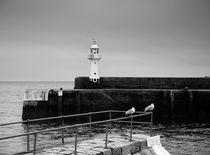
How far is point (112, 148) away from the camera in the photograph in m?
7.98

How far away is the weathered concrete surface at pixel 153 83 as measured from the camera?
30.2 m

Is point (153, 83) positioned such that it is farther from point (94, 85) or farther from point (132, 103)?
point (94, 85)

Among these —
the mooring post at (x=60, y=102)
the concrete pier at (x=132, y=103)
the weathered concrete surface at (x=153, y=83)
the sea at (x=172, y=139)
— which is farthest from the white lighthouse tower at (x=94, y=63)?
the sea at (x=172, y=139)

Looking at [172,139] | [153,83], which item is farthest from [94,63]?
[172,139]

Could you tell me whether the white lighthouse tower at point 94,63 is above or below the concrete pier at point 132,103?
above

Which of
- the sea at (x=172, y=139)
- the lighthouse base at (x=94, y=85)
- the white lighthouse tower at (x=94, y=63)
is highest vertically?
the white lighthouse tower at (x=94, y=63)

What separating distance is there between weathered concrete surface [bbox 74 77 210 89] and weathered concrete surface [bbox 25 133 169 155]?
2112 centimetres

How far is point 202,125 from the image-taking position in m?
23.1

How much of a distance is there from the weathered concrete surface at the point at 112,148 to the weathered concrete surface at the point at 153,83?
21.1 meters

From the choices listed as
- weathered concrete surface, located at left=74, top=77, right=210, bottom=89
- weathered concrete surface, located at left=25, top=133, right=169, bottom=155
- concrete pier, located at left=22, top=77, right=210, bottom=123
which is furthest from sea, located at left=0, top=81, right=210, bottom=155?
weathered concrete surface, located at left=74, top=77, right=210, bottom=89

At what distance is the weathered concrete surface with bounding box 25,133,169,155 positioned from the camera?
767cm

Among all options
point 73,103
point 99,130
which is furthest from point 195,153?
point 73,103

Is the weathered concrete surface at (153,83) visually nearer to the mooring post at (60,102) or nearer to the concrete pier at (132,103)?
the concrete pier at (132,103)

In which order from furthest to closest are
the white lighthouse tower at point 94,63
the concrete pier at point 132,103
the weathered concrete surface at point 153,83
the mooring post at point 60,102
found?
the white lighthouse tower at point 94,63 → the weathered concrete surface at point 153,83 → the mooring post at point 60,102 → the concrete pier at point 132,103
